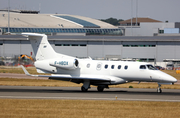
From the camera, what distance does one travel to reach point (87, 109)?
61.2 ft

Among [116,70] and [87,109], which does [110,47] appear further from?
[87,109]

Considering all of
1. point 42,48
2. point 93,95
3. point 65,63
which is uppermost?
point 42,48

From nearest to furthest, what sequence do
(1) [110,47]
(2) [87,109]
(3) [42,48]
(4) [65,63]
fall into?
(2) [87,109], (4) [65,63], (3) [42,48], (1) [110,47]

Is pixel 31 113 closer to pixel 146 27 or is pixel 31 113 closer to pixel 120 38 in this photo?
pixel 120 38

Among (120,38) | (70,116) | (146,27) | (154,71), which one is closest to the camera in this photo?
(70,116)

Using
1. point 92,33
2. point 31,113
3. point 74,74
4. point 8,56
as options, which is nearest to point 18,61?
point 8,56

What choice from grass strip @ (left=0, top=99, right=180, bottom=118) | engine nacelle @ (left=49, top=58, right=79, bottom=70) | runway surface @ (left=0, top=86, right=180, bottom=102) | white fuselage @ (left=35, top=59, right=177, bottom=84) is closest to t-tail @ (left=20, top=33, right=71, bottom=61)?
white fuselage @ (left=35, top=59, right=177, bottom=84)

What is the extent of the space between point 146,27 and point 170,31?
32.0 feet

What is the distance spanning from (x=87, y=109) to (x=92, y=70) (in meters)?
11.9

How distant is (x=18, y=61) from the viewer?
79.9m

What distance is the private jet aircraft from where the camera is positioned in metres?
28.5

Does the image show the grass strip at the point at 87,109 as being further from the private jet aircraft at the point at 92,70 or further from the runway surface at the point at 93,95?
→ the private jet aircraft at the point at 92,70

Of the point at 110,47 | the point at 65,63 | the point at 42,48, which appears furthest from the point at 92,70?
the point at 110,47

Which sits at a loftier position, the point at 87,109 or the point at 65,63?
the point at 65,63
